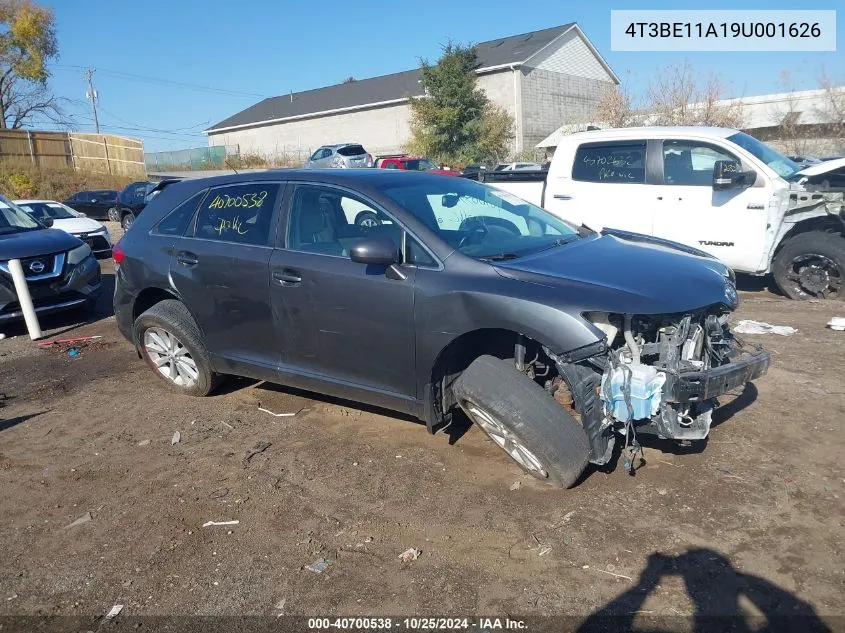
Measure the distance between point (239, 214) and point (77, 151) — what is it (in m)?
35.8

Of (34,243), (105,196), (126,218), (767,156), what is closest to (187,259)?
(34,243)

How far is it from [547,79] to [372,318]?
122 ft

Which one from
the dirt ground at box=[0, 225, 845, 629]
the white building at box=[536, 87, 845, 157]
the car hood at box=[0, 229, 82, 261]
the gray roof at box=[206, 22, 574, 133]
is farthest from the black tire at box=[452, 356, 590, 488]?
the gray roof at box=[206, 22, 574, 133]

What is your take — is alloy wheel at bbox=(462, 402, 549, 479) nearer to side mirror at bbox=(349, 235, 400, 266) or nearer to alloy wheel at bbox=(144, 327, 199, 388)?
side mirror at bbox=(349, 235, 400, 266)

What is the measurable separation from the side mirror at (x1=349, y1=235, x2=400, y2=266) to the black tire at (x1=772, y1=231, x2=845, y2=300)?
5765mm

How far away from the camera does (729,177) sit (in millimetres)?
7180

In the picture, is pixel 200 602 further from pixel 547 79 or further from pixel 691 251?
pixel 547 79

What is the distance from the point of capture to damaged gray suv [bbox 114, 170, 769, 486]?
346 cm

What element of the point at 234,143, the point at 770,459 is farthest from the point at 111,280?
the point at 234,143

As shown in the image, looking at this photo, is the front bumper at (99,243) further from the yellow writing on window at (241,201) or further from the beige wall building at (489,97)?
the beige wall building at (489,97)

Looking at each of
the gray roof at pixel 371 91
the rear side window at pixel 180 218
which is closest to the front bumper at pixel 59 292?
the rear side window at pixel 180 218

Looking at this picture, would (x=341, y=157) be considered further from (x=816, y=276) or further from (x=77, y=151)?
(x=816, y=276)

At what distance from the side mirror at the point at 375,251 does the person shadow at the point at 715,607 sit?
2105 millimetres

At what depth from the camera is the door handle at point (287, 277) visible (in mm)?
4316
